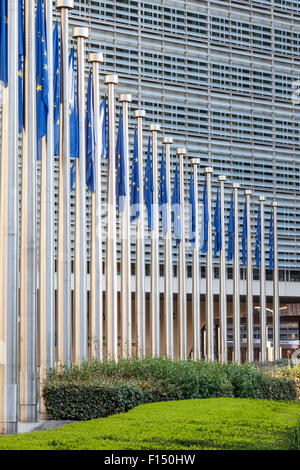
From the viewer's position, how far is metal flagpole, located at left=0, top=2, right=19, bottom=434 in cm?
1678

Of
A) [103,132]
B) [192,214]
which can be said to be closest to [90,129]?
[103,132]

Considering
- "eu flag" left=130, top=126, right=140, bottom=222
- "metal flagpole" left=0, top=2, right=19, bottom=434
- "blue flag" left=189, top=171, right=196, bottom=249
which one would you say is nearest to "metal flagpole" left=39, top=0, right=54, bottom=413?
"metal flagpole" left=0, top=2, right=19, bottom=434

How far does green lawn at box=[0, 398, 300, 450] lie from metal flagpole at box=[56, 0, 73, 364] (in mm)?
7524

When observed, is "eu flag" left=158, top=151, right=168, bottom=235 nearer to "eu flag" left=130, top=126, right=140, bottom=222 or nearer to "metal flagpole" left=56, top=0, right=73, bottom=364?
"eu flag" left=130, top=126, right=140, bottom=222

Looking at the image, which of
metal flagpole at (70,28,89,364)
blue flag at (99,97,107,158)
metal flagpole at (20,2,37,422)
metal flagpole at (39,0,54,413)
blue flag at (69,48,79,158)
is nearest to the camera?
metal flagpole at (20,2,37,422)

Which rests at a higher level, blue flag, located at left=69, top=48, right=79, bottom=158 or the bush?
blue flag, located at left=69, top=48, right=79, bottom=158

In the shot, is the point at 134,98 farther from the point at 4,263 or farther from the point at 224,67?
the point at 4,263

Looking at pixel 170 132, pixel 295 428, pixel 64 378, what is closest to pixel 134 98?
pixel 170 132

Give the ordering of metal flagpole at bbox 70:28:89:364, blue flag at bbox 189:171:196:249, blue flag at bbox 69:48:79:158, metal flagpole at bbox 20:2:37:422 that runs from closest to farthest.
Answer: metal flagpole at bbox 20:2:37:422, blue flag at bbox 69:48:79:158, metal flagpole at bbox 70:28:89:364, blue flag at bbox 189:171:196:249

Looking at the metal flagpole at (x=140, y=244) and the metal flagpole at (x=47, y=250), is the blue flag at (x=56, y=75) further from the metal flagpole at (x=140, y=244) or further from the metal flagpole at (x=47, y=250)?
the metal flagpole at (x=140, y=244)

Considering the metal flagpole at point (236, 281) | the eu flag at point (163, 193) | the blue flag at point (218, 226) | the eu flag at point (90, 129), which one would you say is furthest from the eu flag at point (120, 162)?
the metal flagpole at point (236, 281)

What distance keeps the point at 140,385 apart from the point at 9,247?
6300 mm

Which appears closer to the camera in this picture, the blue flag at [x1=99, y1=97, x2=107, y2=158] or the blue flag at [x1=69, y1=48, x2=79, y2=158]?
the blue flag at [x1=69, y1=48, x2=79, y2=158]
